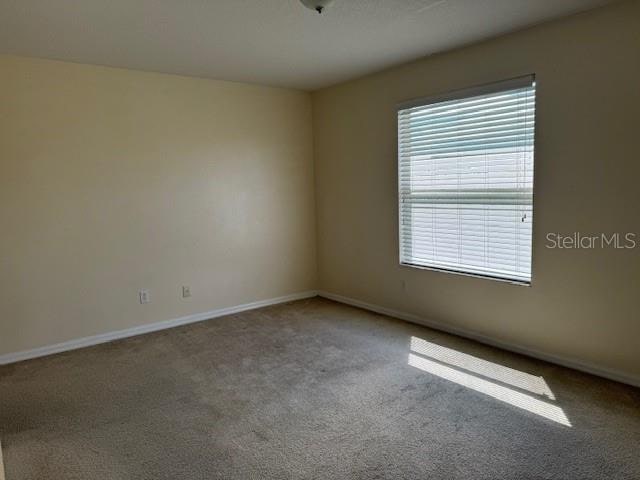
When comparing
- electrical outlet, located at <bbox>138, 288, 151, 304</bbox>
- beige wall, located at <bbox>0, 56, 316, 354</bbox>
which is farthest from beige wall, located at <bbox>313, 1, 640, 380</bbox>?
electrical outlet, located at <bbox>138, 288, 151, 304</bbox>

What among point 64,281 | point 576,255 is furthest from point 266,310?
point 576,255

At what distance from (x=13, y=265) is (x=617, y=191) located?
463cm

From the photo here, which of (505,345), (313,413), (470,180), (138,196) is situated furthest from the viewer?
(138,196)

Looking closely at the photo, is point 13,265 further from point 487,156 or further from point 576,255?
point 576,255

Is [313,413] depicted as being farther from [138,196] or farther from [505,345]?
[138,196]

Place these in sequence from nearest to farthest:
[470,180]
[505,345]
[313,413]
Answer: [313,413] < [505,345] < [470,180]

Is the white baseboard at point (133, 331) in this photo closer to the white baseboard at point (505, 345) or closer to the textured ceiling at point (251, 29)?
the white baseboard at point (505, 345)

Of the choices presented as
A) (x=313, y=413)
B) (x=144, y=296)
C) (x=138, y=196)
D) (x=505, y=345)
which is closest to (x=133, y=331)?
(x=144, y=296)

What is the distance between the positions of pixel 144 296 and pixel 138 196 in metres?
0.98

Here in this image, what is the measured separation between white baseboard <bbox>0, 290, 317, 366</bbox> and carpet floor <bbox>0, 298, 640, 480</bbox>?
0.43 feet

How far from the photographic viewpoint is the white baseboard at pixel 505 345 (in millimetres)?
2969

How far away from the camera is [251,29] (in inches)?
122

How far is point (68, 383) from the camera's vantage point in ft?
10.4

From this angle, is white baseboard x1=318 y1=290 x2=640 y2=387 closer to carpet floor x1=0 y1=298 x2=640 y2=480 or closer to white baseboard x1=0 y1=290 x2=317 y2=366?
carpet floor x1=0 y1=298 x2=640 y2=480
